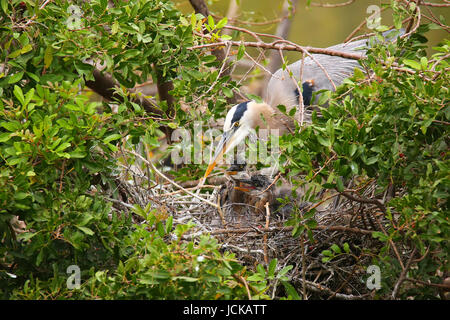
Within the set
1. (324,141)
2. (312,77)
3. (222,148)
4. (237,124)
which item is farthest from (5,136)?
(312,77)

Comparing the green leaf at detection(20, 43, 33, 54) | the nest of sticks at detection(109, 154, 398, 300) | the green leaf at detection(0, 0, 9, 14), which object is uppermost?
the green leaf at detection(0, 0, 9, 14)

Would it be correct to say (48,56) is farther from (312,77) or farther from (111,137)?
(312,77)

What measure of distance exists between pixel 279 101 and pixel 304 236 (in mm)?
1393

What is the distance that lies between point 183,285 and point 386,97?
0.89 metres

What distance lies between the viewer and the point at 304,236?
2445 millimetres

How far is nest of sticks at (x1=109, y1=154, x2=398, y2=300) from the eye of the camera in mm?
2242

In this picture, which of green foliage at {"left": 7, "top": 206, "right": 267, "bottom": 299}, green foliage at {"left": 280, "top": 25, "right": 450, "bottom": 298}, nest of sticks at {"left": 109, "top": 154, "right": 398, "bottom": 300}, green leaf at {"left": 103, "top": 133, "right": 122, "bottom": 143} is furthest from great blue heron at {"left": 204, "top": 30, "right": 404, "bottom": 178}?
green foliage at {"left": 7, "top": 206, "right": 267, "bottom": 299}

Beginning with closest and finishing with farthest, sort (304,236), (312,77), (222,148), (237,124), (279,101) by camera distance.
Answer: (304,236) < (222,148) < (237,124) < (279,101) < (312,77)

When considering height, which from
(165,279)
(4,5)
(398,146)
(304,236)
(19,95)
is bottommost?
(304,236)

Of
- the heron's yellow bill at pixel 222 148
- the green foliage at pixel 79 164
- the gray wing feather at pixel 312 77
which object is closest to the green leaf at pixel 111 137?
the green foliage at pixel 79 164

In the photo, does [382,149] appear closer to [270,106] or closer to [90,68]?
[90,68]

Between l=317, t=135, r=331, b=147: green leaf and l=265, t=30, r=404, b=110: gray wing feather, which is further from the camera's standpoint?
l=265, t=30, r=404, b=110: gray wing feather

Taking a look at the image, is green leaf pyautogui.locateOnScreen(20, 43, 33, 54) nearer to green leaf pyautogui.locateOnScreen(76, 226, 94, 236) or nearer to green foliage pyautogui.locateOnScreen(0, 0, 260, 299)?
green foliage pyautogui.locateOnScreen(0, 0, 260, 299)
